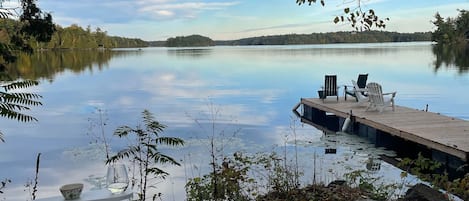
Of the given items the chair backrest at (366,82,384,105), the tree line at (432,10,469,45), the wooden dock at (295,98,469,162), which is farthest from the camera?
the tree line at (432,10,469,45)

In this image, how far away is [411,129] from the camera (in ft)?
30.0

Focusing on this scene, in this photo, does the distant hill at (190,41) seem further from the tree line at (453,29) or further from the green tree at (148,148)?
the green tree at (148,148)

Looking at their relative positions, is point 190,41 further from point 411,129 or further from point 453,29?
point 411,129

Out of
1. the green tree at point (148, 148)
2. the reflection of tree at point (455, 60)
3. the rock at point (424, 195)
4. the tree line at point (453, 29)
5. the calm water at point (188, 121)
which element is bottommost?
the calm water at point (188, 121)

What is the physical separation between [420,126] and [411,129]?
0.46m

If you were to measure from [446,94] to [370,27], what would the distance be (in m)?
19.1

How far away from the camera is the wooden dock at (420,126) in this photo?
7695 mm

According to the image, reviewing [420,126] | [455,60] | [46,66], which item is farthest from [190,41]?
[420,126]

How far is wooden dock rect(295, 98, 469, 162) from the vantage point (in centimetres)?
770

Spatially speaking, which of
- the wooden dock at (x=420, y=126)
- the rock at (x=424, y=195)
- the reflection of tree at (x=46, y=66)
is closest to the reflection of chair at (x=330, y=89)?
the wooden dock at (x=420, y=126)

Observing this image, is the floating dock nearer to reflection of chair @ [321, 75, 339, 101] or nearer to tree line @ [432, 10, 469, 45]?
reflection of chair @ [321, 75, 339, 101]

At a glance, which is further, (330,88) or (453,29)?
(453,29)

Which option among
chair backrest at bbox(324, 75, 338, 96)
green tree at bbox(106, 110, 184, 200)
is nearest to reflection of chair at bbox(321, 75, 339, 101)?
chair backrest at bbox(324, 75, 338, 96)

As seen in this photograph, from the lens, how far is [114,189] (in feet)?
9.39
